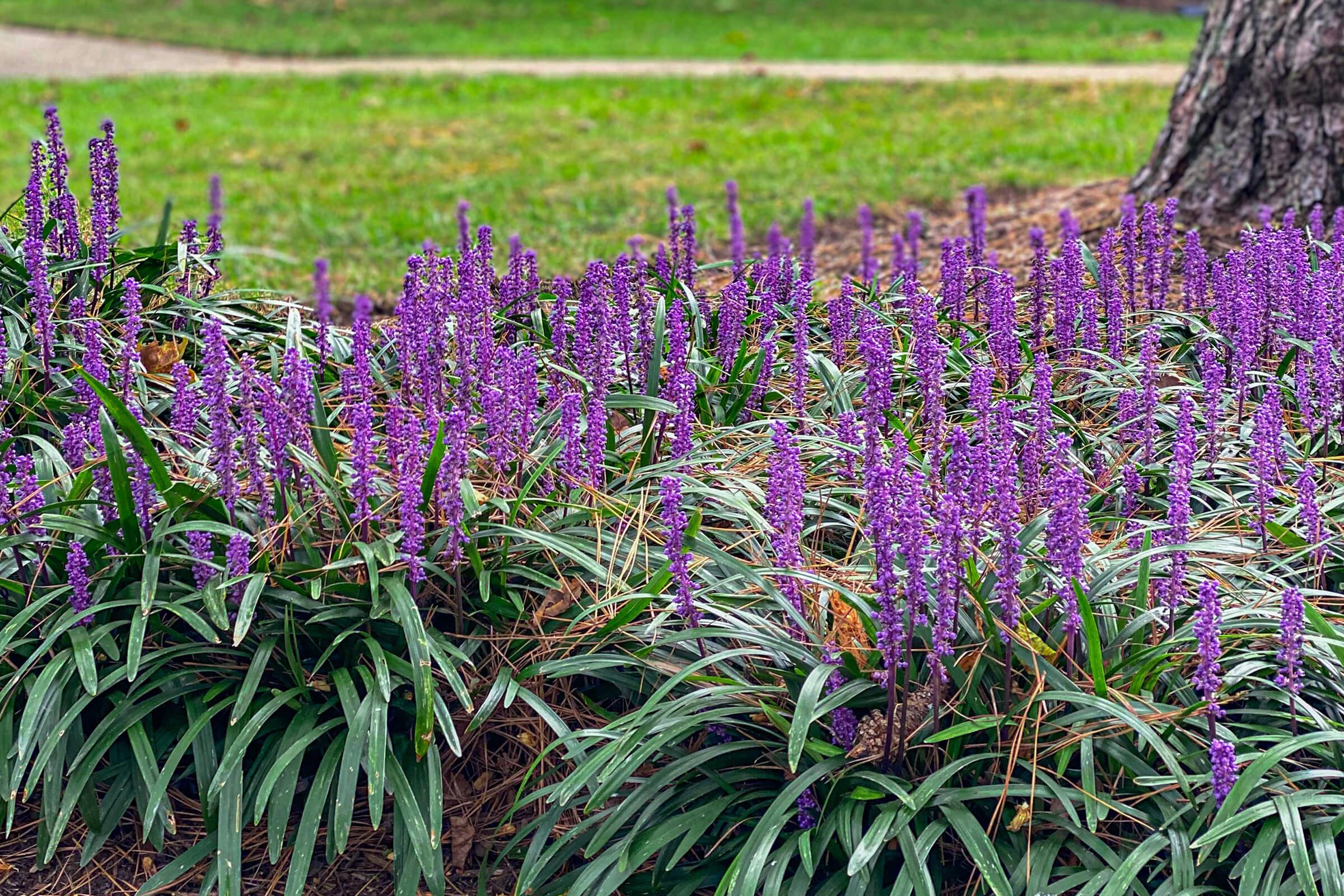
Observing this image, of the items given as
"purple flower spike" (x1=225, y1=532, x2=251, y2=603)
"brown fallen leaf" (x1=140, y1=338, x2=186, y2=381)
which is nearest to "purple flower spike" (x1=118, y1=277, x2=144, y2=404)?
"purple flower spike" (x1=225, y1=532, x2=251, y2=603)

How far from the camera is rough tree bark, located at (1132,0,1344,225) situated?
236 inches

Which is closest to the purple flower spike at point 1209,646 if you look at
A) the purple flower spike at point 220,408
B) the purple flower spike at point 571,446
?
the purple flower spike at point 571,446

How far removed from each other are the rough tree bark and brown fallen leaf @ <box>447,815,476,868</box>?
461 cm

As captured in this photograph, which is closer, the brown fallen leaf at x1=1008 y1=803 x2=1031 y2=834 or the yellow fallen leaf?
the brown fallen leaf at x1=1008 y1=803 x2=1031 y2=834

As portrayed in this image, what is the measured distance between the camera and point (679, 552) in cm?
270

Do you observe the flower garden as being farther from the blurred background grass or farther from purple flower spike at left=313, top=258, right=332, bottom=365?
the blurred background grass

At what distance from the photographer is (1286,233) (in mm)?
4438

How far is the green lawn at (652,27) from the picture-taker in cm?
1761

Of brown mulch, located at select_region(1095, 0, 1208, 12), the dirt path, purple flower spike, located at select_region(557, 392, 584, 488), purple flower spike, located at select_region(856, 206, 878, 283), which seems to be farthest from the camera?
brown mulch, located at select_region(1095, 0, 1208, 12)

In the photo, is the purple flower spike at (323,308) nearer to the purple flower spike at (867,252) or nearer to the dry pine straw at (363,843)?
the dry pine straw at (363,843)

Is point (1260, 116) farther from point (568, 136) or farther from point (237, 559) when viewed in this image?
point (568, 136)

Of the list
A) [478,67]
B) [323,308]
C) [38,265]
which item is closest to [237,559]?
[323,308]

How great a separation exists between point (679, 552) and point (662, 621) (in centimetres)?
27

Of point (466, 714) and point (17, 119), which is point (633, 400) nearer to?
point (466, 714)
